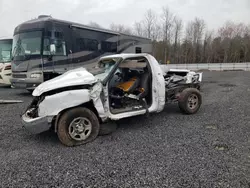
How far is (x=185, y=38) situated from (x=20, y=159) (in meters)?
47.2

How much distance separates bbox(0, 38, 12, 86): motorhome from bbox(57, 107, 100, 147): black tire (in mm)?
8876

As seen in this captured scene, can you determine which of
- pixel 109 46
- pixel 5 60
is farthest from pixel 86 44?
pixel 5 60

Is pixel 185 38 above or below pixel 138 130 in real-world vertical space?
above

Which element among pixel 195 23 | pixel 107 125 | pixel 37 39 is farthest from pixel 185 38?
pixel 107 125

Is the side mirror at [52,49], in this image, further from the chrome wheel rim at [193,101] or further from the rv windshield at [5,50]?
the chrome wheel rim at [193,101]

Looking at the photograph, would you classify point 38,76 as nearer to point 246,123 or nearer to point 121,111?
point 121,111

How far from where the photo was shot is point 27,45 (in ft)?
24.9

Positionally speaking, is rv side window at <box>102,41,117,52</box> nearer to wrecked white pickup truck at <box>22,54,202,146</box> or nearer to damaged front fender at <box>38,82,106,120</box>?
wrecked white pickup truck at <box>22,54,202,146</box>

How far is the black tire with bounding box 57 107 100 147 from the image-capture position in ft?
10.6

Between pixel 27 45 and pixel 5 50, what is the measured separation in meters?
4.58

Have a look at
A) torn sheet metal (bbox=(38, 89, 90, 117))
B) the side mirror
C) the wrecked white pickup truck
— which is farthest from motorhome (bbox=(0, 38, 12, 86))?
torn sheet metal (bbox=(38, 89, 90, 117))

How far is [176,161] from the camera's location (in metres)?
2.71

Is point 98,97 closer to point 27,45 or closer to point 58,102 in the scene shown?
point 58,102

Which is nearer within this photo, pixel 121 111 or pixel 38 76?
pixel 121 111
